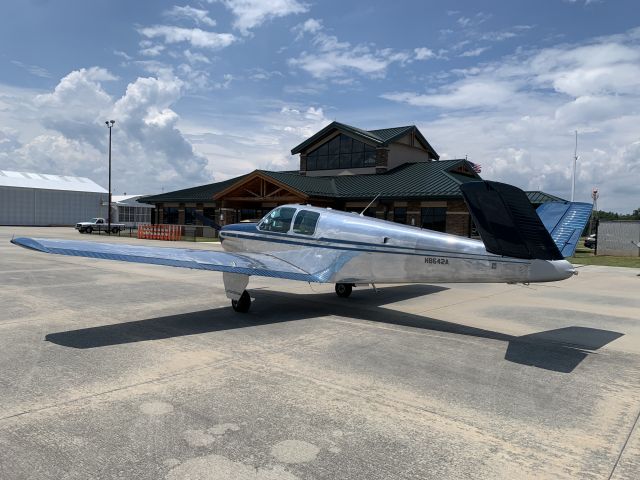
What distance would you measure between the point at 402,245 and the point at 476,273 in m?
1.65

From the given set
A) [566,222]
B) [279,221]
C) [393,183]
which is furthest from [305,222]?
[393,183]

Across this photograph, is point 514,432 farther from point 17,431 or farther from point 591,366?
point 17,431

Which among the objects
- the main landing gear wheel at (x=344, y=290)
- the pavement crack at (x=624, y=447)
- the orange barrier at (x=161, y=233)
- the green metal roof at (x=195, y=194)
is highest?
the green metal roof at (x=195, y=194)

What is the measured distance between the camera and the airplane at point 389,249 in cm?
712

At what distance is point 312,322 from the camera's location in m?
9.41

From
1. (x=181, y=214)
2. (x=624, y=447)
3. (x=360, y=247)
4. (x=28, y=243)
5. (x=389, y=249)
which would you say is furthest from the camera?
(x=181, y=214)

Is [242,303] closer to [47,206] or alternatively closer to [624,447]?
[624,447]

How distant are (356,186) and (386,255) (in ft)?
91.7

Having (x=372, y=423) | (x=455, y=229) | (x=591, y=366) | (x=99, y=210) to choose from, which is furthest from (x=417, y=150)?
(x=99, y=210)

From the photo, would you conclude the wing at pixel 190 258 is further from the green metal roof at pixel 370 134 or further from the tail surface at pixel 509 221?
the green metal roof at pixel 370 134

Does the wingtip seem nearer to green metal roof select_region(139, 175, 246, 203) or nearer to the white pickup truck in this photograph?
green metal roof select_region(139, 175, 246, 203)

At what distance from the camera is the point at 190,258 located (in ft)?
30.2

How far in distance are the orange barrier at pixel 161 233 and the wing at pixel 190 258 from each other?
29784 mm

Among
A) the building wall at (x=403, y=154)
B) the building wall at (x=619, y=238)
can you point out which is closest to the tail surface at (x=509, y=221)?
the building wall at (x=619, y=238)
